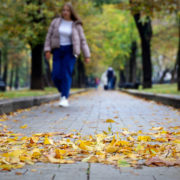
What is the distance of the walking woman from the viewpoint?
29.6 ft

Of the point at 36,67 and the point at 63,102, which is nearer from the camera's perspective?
the point at 63,102

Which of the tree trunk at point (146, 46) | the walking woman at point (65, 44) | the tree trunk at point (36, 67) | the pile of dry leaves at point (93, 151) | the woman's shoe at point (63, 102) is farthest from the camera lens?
the tree trunk at point (146, 46)

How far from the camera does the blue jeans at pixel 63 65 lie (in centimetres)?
906

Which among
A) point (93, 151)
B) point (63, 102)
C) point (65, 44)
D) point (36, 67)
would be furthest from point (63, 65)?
point (36, 67)

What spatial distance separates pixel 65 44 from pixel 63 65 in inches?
21.0

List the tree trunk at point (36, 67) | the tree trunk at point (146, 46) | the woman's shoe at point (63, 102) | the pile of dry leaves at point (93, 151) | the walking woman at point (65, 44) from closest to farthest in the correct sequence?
the pile of dry leaves at point (93, 151)
the walking woman at point (65, 44)
the woman's shoe at point (63, 102)
the tree trunk at point (36, 67)
the tree trunk at point (146, 46)

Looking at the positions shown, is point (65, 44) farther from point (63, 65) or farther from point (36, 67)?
point (36, 67)

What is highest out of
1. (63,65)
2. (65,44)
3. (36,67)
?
(65,44)

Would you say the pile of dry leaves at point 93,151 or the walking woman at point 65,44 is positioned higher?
the walking woman at point 65,44

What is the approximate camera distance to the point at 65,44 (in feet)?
29.7

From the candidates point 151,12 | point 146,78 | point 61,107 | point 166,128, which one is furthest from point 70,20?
point 146,78

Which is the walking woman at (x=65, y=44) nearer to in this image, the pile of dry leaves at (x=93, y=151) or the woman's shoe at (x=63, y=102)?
the woman's shoe at (x=63, y=102)

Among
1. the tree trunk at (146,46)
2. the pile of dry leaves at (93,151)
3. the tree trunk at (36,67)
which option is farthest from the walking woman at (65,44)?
the tree trunk at (146,46)

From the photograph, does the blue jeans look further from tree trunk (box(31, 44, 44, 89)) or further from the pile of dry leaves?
tree trunk (box(31, 44, 44, 89))
